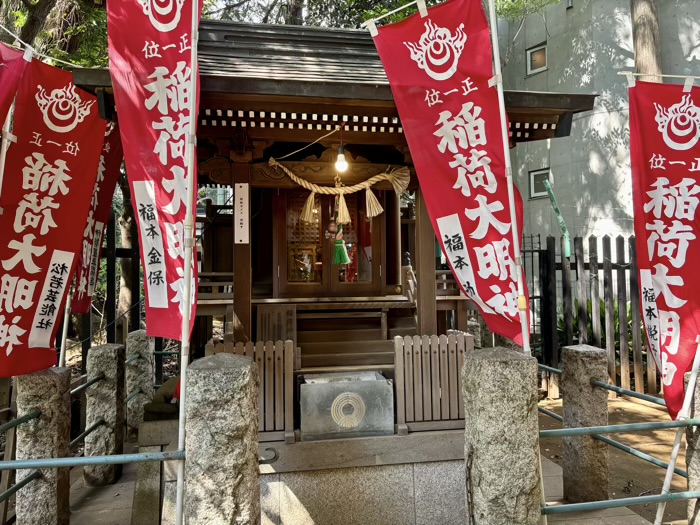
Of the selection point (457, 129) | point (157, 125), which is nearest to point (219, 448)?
point (157, 125)

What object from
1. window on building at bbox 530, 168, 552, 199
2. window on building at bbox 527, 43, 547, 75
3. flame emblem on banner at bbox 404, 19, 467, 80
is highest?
window on building at bbox 527, 43, 547, 75

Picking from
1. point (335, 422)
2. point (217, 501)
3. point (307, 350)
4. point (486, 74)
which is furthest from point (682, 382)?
point (307, 350)

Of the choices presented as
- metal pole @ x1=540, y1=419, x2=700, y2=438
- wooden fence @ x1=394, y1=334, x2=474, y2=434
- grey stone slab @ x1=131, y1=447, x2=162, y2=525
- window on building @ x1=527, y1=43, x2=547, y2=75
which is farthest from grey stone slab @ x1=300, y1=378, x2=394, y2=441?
window on building @ x1=527, y1=43, x2=547, y2=75

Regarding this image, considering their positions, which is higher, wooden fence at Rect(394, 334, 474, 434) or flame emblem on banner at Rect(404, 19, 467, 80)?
flame emblem on banner at Rect(404, 19, 467, 80)

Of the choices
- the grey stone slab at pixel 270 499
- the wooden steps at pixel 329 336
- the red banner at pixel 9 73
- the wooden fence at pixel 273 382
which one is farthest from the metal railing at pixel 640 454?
the red banner at pixel 9 73

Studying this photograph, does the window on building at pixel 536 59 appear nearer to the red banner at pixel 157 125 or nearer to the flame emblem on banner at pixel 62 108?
the red banner at pixel 157 125

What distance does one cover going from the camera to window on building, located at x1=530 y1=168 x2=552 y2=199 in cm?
1708

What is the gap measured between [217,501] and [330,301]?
459 centimetres

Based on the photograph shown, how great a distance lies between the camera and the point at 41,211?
429 centimetres

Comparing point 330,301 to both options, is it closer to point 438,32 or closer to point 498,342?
point 498,342

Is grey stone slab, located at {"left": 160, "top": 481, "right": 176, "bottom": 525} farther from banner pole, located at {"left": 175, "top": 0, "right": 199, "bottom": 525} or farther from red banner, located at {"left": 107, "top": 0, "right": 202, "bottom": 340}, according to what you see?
red banner, located at {"left": 107, "top": 0, "right": 202, "bottom": 340}

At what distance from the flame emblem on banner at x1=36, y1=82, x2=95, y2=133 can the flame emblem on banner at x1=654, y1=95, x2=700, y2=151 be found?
6.04m

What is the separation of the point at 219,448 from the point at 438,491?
332 centimetres

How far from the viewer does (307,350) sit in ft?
23.1
